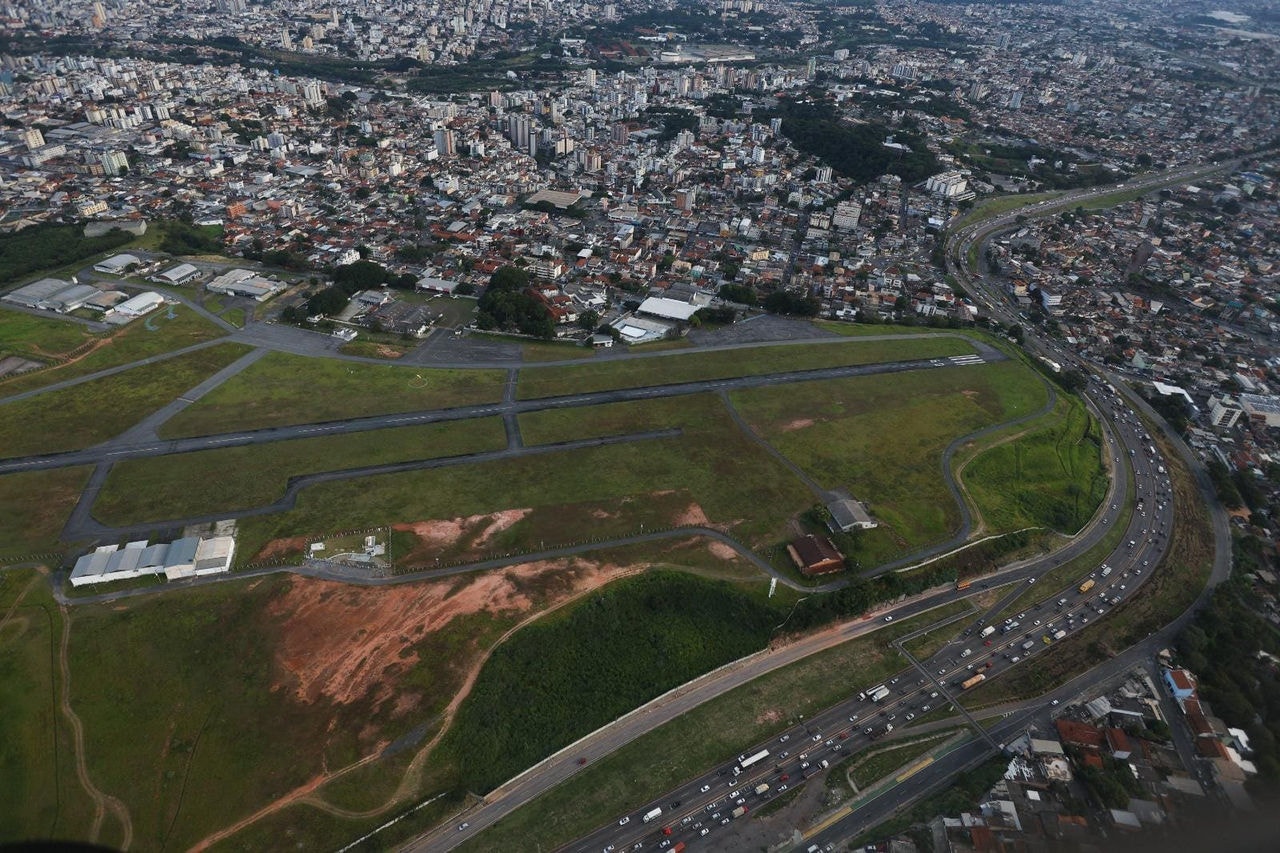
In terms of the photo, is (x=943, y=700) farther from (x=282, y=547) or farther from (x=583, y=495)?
(x=282, y=547)

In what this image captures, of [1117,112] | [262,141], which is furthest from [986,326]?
[1117,112]

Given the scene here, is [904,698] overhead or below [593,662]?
below

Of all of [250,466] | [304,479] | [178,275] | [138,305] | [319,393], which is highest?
[178,275]

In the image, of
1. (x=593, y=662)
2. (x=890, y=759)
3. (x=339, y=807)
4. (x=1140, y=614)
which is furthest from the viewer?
(x=1140, y=614)

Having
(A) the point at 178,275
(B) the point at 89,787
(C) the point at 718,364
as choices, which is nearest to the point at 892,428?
(C) the point at 718,364

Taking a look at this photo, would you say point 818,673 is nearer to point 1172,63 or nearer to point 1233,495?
point 1233,495

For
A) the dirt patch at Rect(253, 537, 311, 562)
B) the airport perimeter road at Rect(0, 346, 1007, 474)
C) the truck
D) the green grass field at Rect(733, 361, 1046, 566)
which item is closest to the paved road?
the airport perimeter road at Rect(0, 346, 1007, 474)
